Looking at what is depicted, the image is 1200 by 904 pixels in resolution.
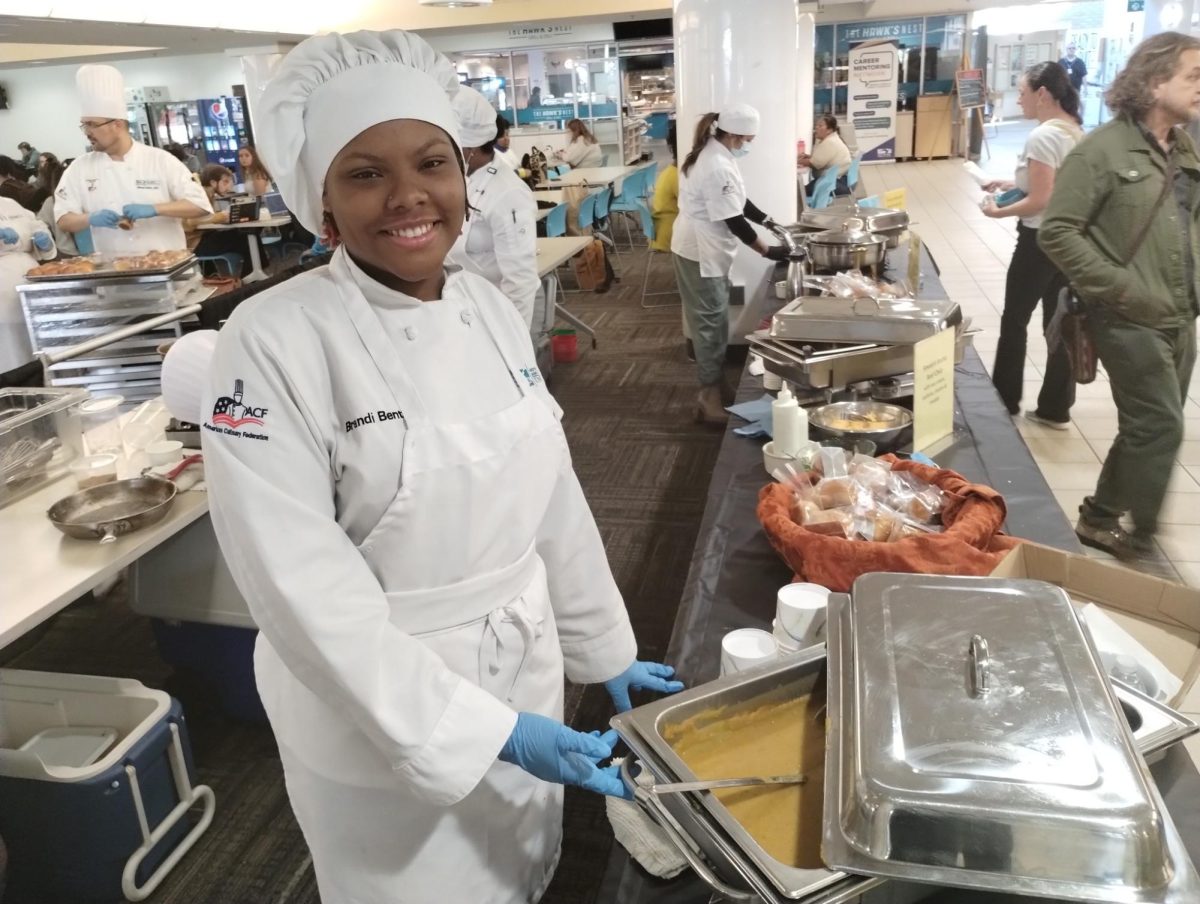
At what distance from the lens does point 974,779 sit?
643mm

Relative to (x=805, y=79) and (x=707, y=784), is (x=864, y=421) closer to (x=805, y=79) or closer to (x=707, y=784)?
(x=707, y=784)

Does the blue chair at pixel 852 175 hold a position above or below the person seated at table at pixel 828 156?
below

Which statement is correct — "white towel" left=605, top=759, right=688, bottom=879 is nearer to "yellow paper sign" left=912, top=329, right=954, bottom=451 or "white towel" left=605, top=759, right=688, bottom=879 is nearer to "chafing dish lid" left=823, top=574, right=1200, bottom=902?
"chafing dish lid" left=823, top=574, right=1200, bottom=902

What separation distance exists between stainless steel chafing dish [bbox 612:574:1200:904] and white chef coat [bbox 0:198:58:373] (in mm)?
4198

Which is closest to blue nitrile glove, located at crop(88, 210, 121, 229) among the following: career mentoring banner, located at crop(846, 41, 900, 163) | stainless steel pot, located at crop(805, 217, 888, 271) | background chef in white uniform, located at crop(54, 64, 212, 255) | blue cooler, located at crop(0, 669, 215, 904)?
background chef in white uniform, located at crop(54, 64, 212, 255)

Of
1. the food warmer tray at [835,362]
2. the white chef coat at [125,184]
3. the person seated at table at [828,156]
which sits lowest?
the food warmer tray at [835,362]

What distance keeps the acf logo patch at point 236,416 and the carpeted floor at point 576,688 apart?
3.94 ft

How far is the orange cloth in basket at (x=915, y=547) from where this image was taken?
3.95 feet

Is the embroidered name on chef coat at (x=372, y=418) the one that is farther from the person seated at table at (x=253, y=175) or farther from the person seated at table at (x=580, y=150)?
the person seated at table at (x=580, y=150)

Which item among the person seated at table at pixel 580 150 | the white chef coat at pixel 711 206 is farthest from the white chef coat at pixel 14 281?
the person seated at table at pixel 580 150

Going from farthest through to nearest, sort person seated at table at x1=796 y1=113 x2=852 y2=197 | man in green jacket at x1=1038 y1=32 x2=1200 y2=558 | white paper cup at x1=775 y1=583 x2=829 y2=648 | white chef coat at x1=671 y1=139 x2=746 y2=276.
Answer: person seated at table at x1=796 y1=113 x2=852 y2=197 → white chef coat at x1=671 y1=139 x2=746 y2=276 → man in green jacket at x1=1038 y1=32 x2=1200 y2=558 → white paper cup at x1=775 y1=583 x2=829 y2=648

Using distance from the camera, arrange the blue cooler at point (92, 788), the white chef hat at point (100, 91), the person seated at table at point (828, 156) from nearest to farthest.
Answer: the blue cooler at point (92, 788) → the white chef hat at point (100, 91) → the person seated at table at point (828, 156)

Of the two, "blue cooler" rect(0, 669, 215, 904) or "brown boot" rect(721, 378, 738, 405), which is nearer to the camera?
"blue cooler" rect(0, 669, 215, 904)

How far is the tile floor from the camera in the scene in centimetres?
279
